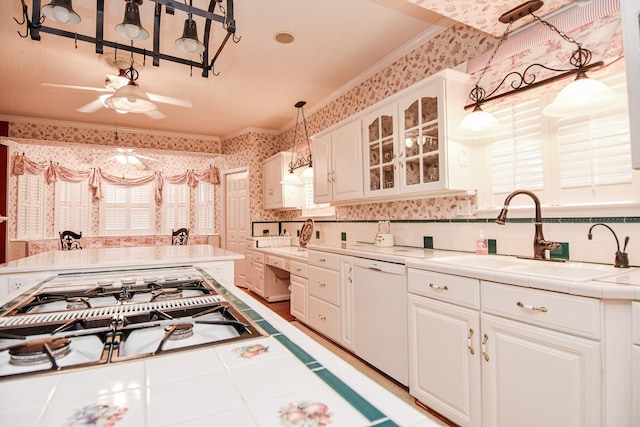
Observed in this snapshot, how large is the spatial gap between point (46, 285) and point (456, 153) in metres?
2.34

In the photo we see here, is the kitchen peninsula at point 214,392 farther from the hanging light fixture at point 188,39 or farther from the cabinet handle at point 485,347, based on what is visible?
the hanging light fixture at point 188,39

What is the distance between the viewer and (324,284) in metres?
3.07

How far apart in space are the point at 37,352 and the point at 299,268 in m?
3.01

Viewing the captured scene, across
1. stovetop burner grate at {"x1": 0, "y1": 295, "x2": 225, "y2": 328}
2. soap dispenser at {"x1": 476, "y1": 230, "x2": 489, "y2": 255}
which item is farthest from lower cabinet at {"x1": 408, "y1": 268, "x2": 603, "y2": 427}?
stovetop burner grate at {"x1": 0, "y1": 295, "x2": 225, "y2": 328}

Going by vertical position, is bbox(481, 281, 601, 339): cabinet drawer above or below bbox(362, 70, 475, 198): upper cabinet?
below

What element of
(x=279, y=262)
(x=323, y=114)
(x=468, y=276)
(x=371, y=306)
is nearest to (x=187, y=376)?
(x=468, y=276)

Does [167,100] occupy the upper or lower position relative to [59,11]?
upper

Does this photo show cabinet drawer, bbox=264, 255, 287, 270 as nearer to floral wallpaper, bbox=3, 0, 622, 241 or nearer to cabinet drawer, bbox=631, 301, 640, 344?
floral wallpaper, bbox=3, 0, 622, 241

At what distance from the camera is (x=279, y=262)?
13.9 feet

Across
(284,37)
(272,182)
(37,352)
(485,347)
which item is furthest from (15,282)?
(272,182)

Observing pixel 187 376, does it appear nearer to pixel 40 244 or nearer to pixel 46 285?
pixel 46 285

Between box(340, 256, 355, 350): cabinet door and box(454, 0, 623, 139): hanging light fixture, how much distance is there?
1296 mm

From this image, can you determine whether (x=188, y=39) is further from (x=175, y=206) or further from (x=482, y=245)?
(x=175, y=206)

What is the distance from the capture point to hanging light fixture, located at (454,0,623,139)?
1546 mm
